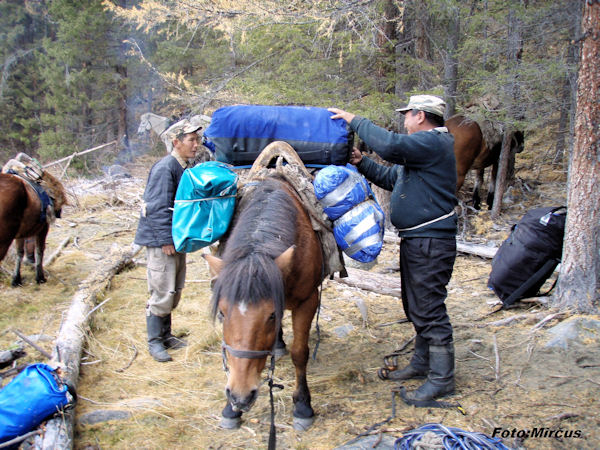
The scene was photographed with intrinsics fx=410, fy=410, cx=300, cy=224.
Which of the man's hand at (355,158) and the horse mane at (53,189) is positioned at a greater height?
the man's hand at (355,158)

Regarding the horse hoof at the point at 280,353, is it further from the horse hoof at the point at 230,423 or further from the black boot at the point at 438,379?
the black boot at the point at 438,379

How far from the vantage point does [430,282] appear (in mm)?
3301

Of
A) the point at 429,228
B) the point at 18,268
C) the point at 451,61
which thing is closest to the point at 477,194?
the point at 451,61

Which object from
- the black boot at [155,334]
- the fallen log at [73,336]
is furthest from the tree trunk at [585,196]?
the fallen log at [73,336]

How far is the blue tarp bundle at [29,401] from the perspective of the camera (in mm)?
2705

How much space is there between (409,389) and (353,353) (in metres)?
0.83

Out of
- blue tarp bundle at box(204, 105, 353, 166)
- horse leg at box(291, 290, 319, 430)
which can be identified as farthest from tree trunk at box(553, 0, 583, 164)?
horse leg at box(291, 290, 319, 430)

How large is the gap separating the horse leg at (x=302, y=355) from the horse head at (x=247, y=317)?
2.48 feet

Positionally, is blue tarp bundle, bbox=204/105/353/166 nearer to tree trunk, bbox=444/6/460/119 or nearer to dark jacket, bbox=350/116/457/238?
dark jacket, bbox=350/116/457/238

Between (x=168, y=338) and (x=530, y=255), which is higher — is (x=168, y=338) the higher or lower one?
the lower one

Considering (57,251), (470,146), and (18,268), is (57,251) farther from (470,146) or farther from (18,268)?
(470,146)

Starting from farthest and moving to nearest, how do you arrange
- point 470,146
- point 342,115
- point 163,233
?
point 470,146
point 163,233
point 342,115

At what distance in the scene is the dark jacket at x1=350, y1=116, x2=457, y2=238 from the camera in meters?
3.03

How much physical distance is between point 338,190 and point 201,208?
1.07 metres
